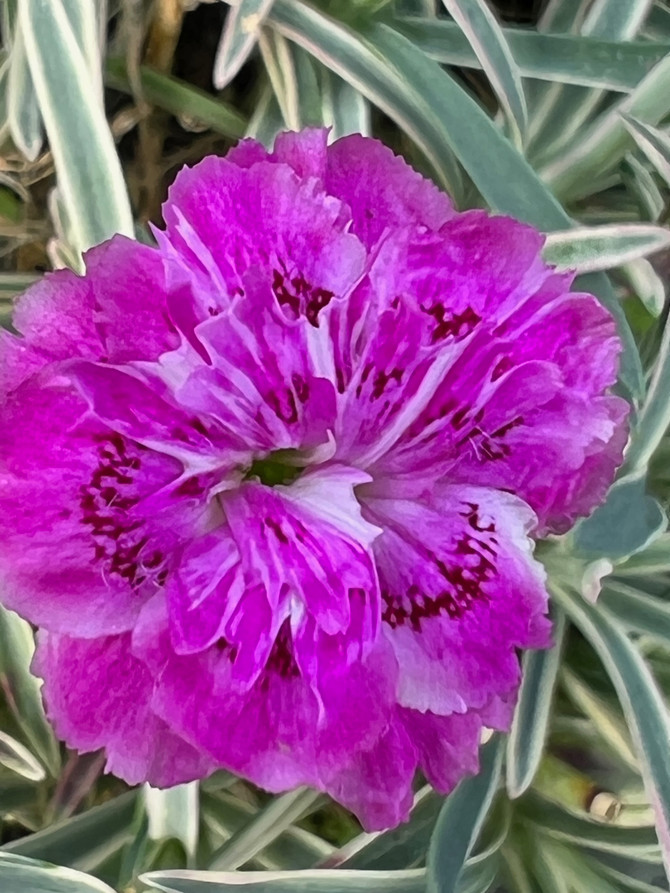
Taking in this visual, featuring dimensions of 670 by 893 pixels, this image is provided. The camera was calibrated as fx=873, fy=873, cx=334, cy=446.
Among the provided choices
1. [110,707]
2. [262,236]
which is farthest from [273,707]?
[262,236]

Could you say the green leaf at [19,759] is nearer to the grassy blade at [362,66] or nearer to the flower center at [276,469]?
the flower center at [276,469]

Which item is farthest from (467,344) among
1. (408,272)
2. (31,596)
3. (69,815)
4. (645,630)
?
(69,815)

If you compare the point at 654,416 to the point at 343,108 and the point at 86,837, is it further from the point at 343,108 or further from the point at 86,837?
the point at 86,837

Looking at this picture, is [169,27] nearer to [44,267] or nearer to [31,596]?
[44,267]

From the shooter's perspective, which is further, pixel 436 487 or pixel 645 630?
pixel 645 630

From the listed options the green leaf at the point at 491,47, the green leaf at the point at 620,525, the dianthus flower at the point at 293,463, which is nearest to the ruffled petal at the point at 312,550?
the dianthus flower at the point at 293,463

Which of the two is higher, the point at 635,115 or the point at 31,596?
the point at 635,115
